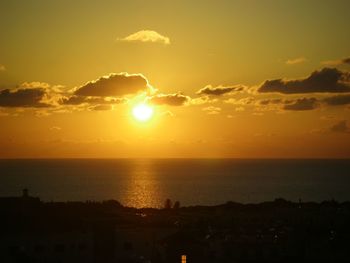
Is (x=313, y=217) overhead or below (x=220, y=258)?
overhead

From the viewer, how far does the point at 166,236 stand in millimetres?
27859

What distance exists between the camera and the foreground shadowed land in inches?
976

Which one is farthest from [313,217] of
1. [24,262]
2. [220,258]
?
[24,262]

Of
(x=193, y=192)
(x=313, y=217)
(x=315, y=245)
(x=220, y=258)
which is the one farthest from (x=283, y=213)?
(x=193, y=192)

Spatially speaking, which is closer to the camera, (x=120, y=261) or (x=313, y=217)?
(x=120, y=261)

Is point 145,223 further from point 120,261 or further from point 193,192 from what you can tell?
point 193,192

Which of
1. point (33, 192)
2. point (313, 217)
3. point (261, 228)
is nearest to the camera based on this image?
point (261, 228)

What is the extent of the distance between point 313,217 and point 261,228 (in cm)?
660

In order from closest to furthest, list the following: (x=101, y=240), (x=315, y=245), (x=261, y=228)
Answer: (x=101, y=240) < (x=315, y=245) < (x=261, y=228)

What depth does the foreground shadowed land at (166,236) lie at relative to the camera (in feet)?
81.3

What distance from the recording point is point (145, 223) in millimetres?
34938

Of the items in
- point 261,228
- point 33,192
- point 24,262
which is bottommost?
point 24,262

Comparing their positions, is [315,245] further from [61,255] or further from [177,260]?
[61,255]

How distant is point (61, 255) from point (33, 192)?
14549 centimetres
